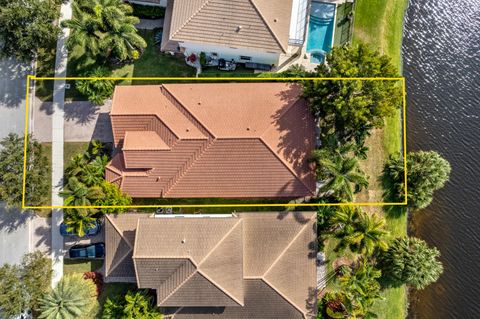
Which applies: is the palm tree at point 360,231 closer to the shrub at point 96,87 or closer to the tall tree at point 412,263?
the tall tree at point 412,263

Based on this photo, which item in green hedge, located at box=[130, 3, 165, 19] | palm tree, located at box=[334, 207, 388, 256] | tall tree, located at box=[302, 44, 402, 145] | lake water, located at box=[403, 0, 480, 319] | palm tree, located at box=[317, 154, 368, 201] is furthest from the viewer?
lake water, located at box=[403, 0, 480, 319]

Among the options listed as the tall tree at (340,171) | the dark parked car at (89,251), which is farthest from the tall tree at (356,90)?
the dark parked car at (89,251)

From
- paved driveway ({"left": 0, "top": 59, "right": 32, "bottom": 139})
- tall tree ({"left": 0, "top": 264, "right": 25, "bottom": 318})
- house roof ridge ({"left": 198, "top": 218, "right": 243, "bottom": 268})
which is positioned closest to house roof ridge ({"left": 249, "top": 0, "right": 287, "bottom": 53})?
house roof ridge ({"left": 198, "top": 218, "right": 243, "bottom": 268})

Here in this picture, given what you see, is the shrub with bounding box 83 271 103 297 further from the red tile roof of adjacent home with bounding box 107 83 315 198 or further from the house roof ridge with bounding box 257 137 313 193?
the house roof ridge with bounding box 257 137 313 193

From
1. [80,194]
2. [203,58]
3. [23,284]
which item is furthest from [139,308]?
[203,58]

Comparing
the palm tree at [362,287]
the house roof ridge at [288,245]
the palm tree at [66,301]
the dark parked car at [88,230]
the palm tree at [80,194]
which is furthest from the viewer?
the dark parked car at [88,230]

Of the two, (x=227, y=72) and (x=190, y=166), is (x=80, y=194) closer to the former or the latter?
(x=190, y=166)

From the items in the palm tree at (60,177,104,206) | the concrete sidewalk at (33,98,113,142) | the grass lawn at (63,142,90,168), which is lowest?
the palm tree at (60,177,104,206)
